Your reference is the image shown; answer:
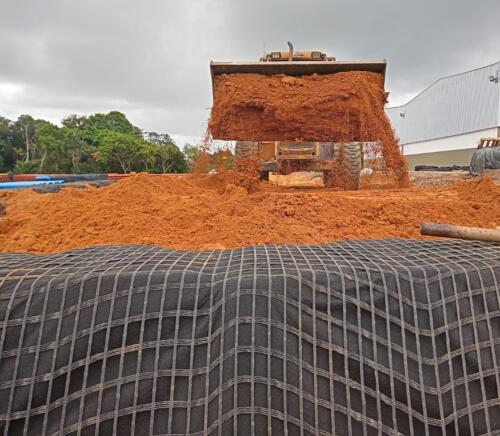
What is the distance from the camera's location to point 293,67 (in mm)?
6117

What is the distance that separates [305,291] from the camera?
5.22 feet

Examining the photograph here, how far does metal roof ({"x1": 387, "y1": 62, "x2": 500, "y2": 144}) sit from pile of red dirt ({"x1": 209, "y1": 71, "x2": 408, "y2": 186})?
2329cm

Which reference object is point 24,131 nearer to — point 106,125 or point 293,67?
point 106,125

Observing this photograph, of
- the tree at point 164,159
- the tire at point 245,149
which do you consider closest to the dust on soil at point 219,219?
the tire at point 245,149

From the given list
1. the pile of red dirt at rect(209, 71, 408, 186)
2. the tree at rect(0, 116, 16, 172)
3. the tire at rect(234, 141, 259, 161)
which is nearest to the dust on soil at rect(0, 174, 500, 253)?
the pile of red dirt at rect(209, 71, 408, 186)

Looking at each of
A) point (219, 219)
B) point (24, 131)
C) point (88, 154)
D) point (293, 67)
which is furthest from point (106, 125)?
point (219, 219)

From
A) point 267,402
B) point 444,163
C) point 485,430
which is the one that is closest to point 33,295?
point 267,402

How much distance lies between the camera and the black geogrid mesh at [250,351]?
1.42 m

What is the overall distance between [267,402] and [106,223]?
106 inches

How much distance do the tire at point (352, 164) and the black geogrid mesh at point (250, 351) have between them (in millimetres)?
6198

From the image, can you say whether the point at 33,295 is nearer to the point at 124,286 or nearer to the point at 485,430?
the point at 124,286

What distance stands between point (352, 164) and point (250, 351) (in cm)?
678

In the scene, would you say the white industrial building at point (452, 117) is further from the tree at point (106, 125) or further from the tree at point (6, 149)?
the tree at point (6, 149)

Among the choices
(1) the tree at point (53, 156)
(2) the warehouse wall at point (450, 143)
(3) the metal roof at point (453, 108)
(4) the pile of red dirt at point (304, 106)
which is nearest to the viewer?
(4) the pile of red dirt at point (304, 106)
